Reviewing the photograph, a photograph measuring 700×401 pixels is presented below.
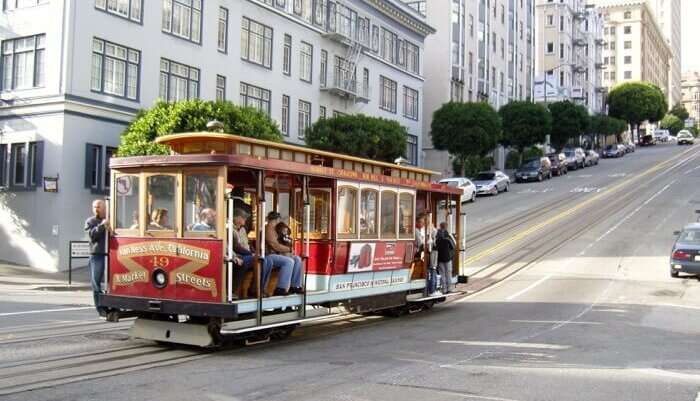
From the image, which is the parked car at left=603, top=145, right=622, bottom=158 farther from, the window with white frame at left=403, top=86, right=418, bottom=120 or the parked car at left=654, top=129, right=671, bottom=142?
the window with white frame at left=403, top=86, right=418, bottom=120

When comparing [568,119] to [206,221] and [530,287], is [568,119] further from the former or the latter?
[206,221]

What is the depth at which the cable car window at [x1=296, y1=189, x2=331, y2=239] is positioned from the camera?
12.4 m

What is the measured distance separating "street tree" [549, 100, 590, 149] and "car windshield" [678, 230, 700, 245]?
53.1 meters

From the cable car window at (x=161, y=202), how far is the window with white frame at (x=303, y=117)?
2966 centimetres

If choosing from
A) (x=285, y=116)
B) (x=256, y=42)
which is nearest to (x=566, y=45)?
(x=285, y=116)

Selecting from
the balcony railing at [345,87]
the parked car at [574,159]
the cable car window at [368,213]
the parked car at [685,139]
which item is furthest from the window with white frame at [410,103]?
the parked car at [685,139]

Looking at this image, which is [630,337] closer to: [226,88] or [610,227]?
[610,227]

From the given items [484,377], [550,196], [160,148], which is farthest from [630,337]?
[550,196]

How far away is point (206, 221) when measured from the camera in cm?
1016

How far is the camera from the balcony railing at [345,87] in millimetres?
42781

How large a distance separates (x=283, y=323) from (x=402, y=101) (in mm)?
42295

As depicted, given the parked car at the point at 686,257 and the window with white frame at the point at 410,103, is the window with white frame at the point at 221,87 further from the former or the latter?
the window with white frame at the point at 410,103

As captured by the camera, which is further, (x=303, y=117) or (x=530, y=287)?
(x=303, y=117)

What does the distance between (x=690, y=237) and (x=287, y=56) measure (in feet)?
74.7
